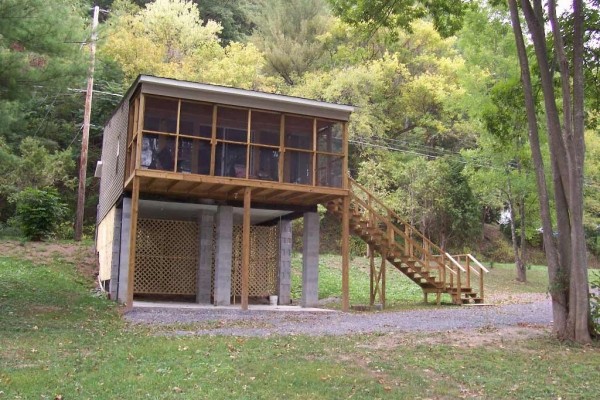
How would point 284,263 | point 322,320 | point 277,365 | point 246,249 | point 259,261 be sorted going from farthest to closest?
point 259,261 → point 284,263 → point 246,249 → point 322,320 → point 277,365

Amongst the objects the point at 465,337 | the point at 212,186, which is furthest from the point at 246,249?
the point at 465,337

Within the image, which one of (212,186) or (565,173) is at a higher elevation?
(212,186)

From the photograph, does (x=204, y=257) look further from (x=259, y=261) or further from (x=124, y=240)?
(x=124, y=240)

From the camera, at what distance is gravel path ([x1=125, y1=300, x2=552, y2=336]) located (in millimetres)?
10953

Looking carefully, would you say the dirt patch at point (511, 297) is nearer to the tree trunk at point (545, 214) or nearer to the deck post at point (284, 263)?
the deck post at point (284, 263)

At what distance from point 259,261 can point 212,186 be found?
417 centimetres

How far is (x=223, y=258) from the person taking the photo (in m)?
16.0

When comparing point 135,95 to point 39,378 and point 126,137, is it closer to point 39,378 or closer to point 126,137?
point 126,137

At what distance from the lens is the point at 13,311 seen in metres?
12.0

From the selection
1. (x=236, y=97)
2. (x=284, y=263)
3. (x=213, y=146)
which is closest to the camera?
(x=213, y=146)

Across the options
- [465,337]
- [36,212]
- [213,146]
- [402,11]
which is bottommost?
[465,337]

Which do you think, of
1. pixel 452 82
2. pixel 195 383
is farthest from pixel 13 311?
pixel 452 82

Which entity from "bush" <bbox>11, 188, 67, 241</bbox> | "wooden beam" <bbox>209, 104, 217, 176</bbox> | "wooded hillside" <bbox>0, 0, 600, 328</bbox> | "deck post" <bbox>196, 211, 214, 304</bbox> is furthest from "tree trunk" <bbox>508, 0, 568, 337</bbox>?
"bush" <bbox>11, 188, 67, 241</bbox>

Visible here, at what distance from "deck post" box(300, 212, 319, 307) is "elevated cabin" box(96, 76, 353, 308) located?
0.03 metres
